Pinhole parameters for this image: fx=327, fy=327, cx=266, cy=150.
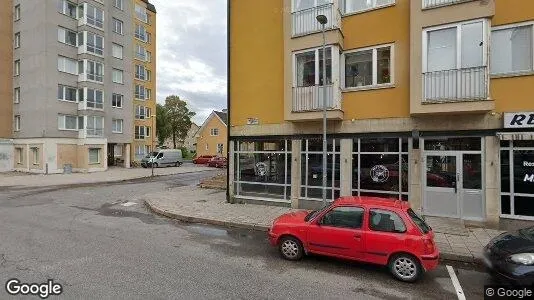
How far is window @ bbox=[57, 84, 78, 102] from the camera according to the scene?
31.0 m

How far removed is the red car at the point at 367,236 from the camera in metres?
6.17

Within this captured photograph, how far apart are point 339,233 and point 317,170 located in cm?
593

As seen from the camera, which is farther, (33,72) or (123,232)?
(33,72)

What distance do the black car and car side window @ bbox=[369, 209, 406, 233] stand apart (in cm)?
148

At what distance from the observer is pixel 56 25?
30.9m

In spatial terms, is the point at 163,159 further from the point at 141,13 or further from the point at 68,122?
the point at 141,13

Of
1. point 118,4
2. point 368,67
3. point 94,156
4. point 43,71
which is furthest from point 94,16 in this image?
point 368,67

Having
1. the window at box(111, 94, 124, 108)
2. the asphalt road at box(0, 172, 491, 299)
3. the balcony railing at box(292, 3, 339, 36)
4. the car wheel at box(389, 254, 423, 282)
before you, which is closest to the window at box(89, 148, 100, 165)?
the window at box(111, 94, 124, 108)

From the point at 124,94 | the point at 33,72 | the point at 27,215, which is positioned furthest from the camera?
the point at 124,94

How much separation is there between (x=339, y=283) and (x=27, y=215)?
11.5 meters

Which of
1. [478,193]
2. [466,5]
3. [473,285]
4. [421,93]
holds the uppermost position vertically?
[466,5]

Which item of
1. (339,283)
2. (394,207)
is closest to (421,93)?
(394,207)

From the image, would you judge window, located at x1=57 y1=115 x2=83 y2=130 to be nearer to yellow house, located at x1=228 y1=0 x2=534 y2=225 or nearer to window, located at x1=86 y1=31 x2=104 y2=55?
window, located at x1=86 y1=31 x2=104 y2=55

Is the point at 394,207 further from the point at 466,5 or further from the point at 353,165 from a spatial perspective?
the point at 466,5
